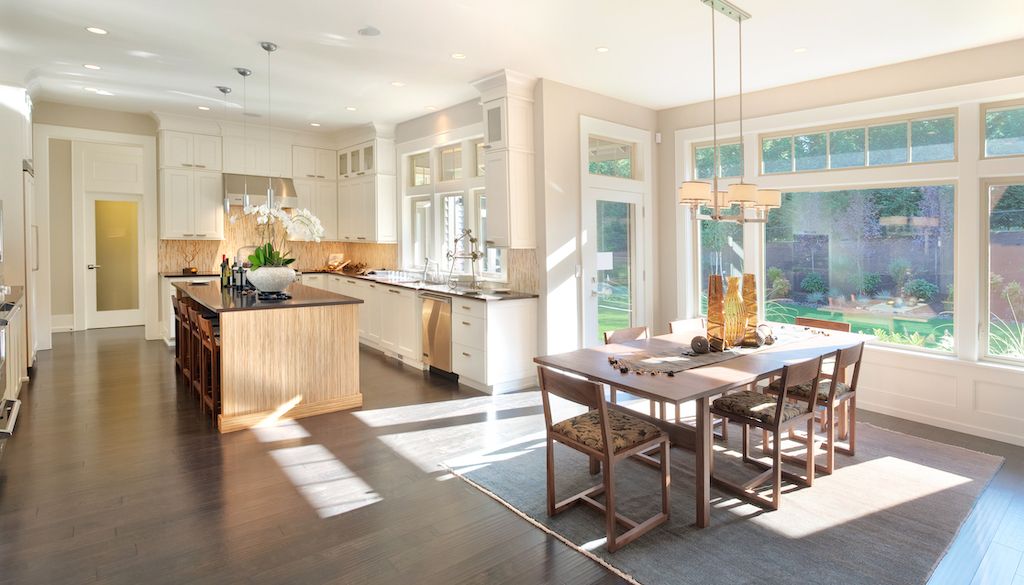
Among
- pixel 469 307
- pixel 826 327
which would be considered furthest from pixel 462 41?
pixel 826 327

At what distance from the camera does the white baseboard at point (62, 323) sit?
8352 millimetres

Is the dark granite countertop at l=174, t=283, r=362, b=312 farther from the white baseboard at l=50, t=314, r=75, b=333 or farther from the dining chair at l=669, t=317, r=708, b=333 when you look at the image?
the white baseboard at l=50, t=314, r=75, b=333

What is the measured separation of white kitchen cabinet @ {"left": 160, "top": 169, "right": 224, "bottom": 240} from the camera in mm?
7602

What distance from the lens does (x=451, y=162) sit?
23.0 ft

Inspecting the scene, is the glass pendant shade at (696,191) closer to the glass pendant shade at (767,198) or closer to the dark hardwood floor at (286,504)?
→ the glass pendant shade at (767,198)

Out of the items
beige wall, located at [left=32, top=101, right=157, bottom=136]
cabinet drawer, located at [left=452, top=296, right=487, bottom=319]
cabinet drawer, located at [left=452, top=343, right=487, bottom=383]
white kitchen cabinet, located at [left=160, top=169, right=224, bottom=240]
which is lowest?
cabinet drawer, located at [left=452, top=343, right=487, bottom=383]

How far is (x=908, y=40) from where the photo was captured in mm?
4211

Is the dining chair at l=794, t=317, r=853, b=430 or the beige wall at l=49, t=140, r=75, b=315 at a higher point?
the beige wall at l=49, t=140, r=75, b=315

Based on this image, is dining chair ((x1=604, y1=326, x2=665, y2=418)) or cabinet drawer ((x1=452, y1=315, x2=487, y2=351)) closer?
dining chair ((x1=604, y1=326, x2=665, y2=418))

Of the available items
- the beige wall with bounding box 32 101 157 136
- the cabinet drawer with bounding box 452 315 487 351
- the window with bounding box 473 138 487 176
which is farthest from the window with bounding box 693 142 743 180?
the beige wall with bounding box 32 101 157 136

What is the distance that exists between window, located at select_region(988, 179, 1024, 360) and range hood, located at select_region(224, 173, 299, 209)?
25.5 ft

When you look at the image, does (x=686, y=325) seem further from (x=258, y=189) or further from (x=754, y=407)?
(x=258, y=189)

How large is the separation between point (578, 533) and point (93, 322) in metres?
8.82

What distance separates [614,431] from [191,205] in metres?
7.17
